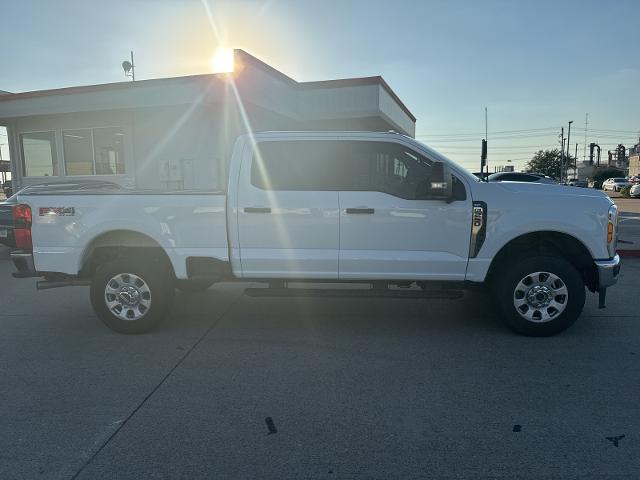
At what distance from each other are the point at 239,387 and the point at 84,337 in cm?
232

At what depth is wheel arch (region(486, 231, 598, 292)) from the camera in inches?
195

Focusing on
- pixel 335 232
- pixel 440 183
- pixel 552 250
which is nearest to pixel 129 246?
pixel 335 232

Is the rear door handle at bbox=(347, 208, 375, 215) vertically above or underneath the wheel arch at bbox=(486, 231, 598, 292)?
above

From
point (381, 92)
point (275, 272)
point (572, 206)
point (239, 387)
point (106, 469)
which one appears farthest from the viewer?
point (381, 92)

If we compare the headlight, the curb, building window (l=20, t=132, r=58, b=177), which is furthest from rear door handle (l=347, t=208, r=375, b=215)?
building window (l=20, t=132, r=58, b=177)

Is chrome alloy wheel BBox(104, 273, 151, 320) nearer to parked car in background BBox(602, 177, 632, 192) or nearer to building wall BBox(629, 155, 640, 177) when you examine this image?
parked car in background BBox(602, 177, 632, 192)

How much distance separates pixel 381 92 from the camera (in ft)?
53.7

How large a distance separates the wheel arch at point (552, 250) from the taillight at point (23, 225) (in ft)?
16.4

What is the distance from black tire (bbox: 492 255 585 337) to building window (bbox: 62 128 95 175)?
14.9 meters

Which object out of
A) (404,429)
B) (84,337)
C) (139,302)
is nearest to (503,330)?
(404,429)

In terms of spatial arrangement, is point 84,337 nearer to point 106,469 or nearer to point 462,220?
point 106,469

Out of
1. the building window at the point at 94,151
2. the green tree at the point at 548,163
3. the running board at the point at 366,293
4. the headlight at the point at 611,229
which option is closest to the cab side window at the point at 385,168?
the running board at the point at 366,293

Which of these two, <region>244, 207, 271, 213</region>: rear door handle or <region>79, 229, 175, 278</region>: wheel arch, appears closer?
<region>244, 207, 271, 213</region>: rear door handle

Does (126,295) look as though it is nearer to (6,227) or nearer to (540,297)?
(540,297)
